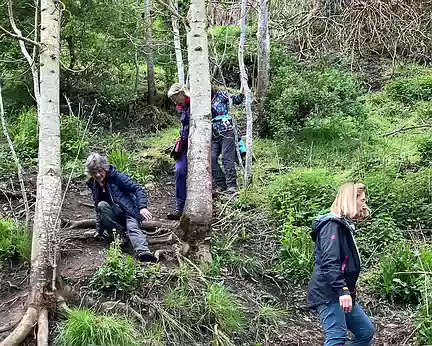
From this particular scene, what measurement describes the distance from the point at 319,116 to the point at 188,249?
5.45m

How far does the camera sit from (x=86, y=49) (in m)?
10.8

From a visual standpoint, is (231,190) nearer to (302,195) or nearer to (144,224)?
(302,195)

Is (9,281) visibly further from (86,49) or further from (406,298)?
(86,49)

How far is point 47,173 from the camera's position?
486 cm

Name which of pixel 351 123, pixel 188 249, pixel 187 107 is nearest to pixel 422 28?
pixel 351 123

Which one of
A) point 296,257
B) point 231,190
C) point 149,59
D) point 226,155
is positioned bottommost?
point 296,257

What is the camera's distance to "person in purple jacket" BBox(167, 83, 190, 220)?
6422mm

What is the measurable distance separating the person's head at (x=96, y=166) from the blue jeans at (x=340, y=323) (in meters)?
2.72

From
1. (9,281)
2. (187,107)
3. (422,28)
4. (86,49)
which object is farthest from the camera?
(422,28)

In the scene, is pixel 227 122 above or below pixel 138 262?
above

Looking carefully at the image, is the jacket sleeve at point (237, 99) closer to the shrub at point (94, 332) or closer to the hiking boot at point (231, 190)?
the hiking boot at point (231, 190)

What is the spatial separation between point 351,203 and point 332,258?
1.35 feet

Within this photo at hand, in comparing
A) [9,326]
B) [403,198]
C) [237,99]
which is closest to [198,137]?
[237,99]

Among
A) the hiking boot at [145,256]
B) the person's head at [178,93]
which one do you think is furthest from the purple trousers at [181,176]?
the hiking boot at [145,256]
